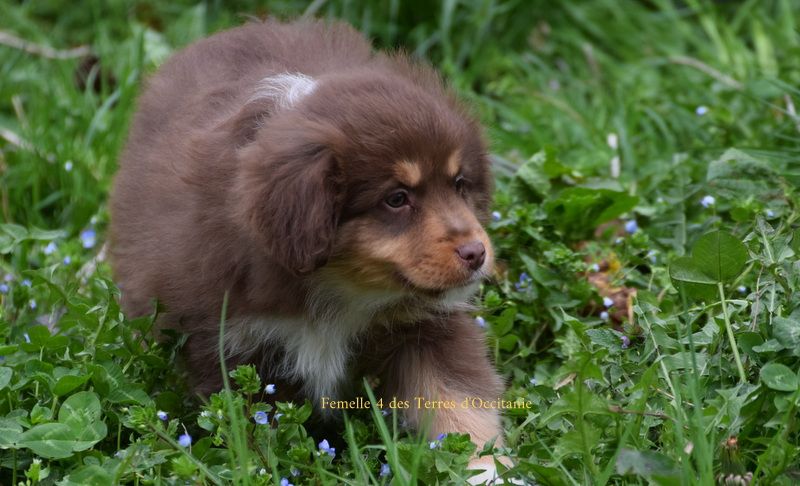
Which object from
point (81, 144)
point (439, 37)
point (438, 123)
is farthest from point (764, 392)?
point (439, 37)

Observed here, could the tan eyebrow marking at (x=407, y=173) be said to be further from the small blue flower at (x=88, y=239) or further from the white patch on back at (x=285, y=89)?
the small blue flower at (x=88, y=239)

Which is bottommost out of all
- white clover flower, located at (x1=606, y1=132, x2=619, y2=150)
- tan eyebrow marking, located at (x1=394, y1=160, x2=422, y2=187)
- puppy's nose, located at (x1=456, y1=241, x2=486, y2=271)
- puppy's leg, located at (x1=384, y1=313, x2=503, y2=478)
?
white clover flower, located at (x1=606, y1=132, x2=619, y2=150)

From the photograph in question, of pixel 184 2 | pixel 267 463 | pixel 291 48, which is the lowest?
pixel 184 2

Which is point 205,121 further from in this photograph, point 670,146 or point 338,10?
point 338,10

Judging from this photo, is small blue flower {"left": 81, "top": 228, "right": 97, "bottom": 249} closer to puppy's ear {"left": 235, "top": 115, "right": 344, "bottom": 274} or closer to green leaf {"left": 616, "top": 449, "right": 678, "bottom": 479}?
puppy's ear {"left": 235, "top": 115, "right": 344, "bottom": 274}

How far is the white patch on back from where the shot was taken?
12.5 feet

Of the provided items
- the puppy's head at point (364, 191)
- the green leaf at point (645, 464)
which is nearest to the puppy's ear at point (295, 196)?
the puppy's head at point (364, 191)

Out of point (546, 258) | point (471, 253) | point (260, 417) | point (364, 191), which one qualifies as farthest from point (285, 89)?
point (546, 258)

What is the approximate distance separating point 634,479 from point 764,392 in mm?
471

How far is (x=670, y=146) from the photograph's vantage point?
625 centimetres

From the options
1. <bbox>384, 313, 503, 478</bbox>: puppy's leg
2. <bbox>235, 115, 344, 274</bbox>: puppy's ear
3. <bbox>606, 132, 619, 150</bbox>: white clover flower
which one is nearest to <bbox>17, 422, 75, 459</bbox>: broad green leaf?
<bbox>235, 115, 344, 274</bbox>: puppy's ear

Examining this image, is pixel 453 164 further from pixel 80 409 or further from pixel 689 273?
pixel 80 409

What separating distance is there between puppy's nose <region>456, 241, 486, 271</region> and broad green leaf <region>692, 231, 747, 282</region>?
750mm

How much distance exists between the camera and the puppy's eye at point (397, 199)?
143 inches
